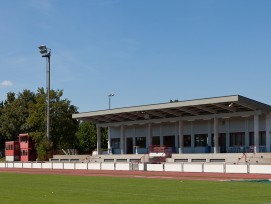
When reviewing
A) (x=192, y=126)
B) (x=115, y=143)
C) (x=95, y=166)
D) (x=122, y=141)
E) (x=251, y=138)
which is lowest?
(x=95, y=166)

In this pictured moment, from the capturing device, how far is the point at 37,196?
2139 centimetres

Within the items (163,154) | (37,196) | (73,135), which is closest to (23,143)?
(73,135)

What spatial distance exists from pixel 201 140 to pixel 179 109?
19.8 ft

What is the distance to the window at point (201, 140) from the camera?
6626 centimetres

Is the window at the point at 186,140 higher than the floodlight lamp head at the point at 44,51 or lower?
lower

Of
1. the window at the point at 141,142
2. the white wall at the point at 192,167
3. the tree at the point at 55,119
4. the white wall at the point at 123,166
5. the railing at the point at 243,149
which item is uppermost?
the tree at the point at 55,119

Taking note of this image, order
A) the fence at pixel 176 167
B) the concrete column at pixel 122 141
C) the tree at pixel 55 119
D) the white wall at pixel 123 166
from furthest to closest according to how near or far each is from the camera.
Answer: the tree at pixel 55 119 < the concrete column at pixel 122 141 < the white wall at pixel 123 166 < the fence at pixel 176 167

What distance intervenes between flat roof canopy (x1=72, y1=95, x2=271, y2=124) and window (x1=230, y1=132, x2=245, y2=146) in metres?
3.36

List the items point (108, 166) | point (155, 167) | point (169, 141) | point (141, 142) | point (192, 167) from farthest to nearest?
point (141, 142) → point (169, 141) → point (108, 166) → point (155, 167) → point (192, 167)

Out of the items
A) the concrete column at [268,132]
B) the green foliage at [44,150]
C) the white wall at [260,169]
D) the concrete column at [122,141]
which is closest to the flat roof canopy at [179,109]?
the concrete column at [122,141]

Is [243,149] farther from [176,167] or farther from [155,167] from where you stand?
[176,167]

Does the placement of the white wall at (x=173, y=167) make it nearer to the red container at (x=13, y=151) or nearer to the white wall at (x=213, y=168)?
the white wall at (x=213, y=168)

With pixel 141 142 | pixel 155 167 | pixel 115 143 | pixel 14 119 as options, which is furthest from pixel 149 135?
pixel 14 119

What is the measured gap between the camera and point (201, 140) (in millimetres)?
66812
